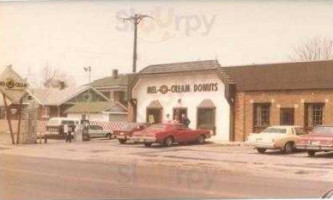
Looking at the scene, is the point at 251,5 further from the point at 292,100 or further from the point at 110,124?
the point at 110,124

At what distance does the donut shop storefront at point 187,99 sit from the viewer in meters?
33.1

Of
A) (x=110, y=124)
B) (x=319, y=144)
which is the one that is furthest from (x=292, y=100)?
(x=110, y=124)

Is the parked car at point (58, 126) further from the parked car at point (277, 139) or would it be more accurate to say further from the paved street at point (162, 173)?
the parked car at point (277, 139)

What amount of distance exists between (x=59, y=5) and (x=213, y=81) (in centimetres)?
1559

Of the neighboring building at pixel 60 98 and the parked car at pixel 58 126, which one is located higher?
the neighboring building at pixel 60 98

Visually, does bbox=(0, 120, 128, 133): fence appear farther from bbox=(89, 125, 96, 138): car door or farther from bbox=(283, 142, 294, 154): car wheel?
bbox=(283, 142, 294, 154): car wheel

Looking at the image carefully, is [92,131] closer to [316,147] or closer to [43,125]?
[43,125]

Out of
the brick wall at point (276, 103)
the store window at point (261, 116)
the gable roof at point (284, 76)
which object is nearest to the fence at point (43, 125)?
the brick wall at point (276, 103)

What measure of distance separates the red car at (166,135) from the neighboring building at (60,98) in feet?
19.5

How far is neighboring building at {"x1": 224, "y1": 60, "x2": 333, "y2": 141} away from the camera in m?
29.0

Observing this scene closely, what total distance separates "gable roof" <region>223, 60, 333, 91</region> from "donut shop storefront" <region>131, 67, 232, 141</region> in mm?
1130

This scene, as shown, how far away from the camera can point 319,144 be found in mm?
23234

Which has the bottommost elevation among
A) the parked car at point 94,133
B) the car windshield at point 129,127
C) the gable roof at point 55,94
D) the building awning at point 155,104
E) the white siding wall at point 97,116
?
the parked car at point 94,133

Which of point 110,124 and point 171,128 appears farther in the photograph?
point 110,124
